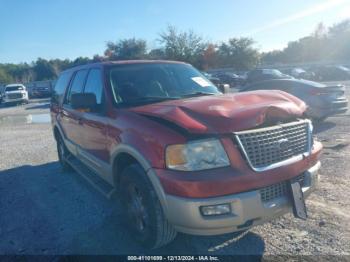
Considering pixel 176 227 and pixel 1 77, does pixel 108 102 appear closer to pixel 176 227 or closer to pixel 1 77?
pixel 176 227

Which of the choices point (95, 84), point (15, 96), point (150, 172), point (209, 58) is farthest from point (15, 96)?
point (209, 58)

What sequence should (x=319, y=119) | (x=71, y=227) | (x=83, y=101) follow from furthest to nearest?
1. (x=319, y=119)
2. (x=71, y=227)
3. (x=83, y=101)

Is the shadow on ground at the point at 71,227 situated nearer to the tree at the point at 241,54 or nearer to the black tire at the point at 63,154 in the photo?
the black tire at the point at 63,154

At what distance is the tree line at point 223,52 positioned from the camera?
49.3 meters

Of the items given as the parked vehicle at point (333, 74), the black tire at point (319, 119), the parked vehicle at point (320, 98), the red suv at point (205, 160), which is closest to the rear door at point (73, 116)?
the red suv at point (205, 160)

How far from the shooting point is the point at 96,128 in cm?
419

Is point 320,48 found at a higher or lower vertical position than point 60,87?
higher

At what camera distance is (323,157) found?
6129 millimetres

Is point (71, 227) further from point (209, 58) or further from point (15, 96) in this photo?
point (209, 58)

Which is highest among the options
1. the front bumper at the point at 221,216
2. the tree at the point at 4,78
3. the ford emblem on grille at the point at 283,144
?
the tree at the point at 4,78

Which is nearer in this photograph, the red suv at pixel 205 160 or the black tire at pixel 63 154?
the red suv at pixel 205 160

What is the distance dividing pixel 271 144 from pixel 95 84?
102 inches

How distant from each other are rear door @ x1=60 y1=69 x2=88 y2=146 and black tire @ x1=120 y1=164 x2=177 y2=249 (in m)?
1.82

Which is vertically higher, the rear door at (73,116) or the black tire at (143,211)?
the rear door at (73,116)
